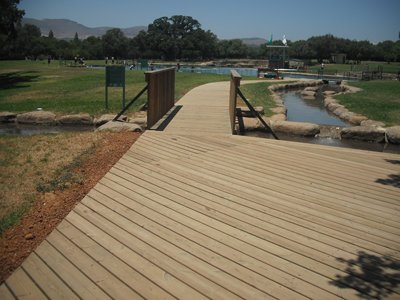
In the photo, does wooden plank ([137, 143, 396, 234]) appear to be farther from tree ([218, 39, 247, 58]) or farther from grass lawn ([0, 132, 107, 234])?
tree ([218, 39, 247, 58])

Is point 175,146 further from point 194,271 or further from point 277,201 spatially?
point 194,271

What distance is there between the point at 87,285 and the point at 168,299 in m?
0.76

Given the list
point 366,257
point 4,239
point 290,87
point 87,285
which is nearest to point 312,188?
point 366,257

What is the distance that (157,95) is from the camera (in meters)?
9.37

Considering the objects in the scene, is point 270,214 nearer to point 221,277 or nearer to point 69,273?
point 221,277

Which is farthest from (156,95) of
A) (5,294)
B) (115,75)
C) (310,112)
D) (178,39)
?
(178,39)

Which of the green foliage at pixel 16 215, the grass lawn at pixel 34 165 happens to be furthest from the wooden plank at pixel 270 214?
the green foliage at pixel 16 215

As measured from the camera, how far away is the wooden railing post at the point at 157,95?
334 inches

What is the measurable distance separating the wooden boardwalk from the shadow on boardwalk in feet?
0.03

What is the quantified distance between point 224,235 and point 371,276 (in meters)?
1.52

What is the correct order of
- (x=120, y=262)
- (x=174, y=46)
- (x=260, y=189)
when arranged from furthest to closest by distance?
(x=174, y=46) → (x=260, y=189) → (x=120, y=262)

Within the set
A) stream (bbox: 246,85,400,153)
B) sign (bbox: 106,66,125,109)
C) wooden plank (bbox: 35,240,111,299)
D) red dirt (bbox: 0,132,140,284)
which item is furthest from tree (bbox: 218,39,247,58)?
wooden plank (bbox: 35,240,111,299)

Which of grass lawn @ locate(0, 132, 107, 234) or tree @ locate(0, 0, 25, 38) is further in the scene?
tree @ locate(0, 0, 25, 38)

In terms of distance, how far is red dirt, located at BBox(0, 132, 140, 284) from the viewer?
11.4 ft
